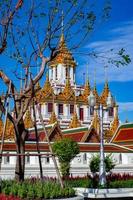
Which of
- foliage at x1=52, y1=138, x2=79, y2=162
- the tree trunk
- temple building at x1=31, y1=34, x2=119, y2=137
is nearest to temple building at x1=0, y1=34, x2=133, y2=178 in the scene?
temple building at x1=31, y1=34, x2=119, y2=137

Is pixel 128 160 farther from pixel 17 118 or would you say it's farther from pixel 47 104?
pixel 47 104

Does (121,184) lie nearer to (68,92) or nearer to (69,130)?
(69,130)

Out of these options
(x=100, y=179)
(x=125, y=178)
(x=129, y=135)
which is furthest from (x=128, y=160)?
(x=100, y=179)

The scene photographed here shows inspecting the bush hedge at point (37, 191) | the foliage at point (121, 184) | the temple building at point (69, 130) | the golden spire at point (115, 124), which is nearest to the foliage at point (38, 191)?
the bush hedge at point (37, 191)

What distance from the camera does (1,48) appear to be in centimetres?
1134

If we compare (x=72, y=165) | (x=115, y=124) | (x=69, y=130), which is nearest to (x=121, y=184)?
(x=72, y=165)

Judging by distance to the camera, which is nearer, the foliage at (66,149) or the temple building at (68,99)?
the foliage at (66,149)

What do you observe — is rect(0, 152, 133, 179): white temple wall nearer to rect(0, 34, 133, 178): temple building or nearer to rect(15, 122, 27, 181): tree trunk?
rect(0, 34, 133, 178): temple building

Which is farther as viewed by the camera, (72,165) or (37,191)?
(72,165)

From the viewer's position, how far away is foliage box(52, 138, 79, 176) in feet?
63.6

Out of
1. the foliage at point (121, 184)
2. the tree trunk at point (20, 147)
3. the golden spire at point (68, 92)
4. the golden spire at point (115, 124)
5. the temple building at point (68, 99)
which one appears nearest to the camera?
the tree trunk at point (20, 147)

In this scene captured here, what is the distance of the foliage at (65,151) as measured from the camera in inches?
763

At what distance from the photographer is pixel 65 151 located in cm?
1947

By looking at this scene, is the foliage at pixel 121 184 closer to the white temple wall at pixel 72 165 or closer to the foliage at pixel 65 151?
the foliage at pixel 65 151
